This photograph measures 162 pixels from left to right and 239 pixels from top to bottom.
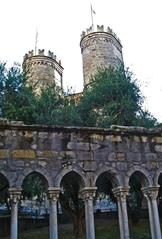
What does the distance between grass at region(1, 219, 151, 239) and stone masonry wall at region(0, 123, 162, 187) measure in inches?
257

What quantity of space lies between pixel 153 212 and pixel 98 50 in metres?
27.9

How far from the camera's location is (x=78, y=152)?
37.2 feet

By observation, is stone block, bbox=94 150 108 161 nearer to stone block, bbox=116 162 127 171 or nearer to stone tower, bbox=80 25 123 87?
stone block, bbox=116 162 127 171

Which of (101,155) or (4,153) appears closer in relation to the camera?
(4,153)

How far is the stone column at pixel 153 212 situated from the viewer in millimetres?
10961

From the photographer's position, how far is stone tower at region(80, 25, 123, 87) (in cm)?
3619

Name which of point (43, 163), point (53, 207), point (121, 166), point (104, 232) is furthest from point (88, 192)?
point (104, 232)

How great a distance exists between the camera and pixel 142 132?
1221 centimetres

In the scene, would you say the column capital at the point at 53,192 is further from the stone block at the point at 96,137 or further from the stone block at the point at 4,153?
the stone block at the point at 96,137

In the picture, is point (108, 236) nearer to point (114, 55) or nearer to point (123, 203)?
point (123, 203)

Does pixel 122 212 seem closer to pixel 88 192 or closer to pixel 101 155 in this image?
pixel 88 192

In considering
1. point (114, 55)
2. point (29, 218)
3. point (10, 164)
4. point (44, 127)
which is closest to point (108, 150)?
point (44, 127)

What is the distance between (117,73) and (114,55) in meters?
15.5

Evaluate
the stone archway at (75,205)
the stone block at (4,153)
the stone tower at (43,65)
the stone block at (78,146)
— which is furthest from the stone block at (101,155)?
the stone tower at (43,65)
